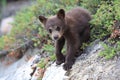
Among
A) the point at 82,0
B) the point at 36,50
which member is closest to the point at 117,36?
the point at 82,0

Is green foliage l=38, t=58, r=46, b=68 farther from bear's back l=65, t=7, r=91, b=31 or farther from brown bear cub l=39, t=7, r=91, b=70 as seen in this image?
bear's back l=65, t=7, r=91, b=31

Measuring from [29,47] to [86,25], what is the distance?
8.98ft

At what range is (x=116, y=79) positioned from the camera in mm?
6344

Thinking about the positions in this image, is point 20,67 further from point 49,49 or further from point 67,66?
point 67,66

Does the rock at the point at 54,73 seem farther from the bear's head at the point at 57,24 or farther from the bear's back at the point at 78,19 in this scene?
the bear's back at the point at 78,19

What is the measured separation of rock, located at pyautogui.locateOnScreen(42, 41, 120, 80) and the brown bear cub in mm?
170

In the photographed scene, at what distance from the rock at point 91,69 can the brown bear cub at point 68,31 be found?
0.17 metres

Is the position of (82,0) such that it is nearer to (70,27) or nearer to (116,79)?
(70,27)

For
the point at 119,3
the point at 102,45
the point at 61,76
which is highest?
the point at 119,3

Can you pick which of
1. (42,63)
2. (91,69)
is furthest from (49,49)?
(91,69)

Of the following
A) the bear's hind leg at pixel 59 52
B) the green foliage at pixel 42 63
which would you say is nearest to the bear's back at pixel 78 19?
the bear's hind leg at pixel 59 52

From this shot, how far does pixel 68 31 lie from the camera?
764 centimetres

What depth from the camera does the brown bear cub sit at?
7523 mm

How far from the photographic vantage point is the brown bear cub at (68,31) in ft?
24.7
